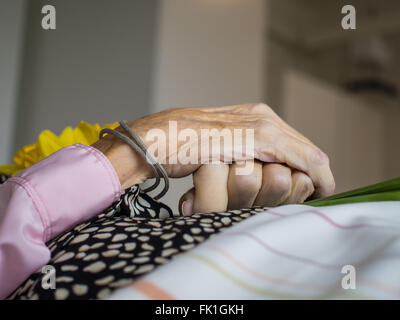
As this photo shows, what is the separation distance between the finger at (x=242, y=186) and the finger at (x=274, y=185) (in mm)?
10

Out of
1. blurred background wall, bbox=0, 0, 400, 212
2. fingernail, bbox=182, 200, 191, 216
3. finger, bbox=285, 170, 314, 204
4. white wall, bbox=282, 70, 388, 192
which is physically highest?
blurred background wall, bbox=0, 0, 400, 212

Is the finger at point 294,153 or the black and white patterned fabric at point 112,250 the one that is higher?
the finger at point 294,153

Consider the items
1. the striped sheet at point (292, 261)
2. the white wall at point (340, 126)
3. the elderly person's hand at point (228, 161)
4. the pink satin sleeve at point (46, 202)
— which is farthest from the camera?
the white wall at point (340, 126)

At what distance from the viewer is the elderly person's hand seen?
0.51 m

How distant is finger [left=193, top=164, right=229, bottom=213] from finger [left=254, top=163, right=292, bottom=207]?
5 cm

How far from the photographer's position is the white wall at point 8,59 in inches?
73.7

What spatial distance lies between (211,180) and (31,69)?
5.94 ft

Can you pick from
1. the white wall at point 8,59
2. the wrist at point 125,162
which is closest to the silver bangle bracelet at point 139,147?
the wrist at point 125,162

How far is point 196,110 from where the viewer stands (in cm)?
57

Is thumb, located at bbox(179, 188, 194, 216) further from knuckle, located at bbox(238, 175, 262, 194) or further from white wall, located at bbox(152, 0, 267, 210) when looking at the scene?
white wall, located at bbox(152, 0, 267, 210)

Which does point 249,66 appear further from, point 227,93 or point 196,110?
point 196,110

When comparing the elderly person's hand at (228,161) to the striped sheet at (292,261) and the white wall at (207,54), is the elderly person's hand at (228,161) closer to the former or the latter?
the striped sheet at (292,261)

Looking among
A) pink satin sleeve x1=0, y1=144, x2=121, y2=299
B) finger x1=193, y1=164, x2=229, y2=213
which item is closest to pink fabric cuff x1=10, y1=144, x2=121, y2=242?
pink satin sleeve x1=0, y1=144, x2=121, y2=299

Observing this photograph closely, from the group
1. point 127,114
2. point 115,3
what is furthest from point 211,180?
point 115,3
